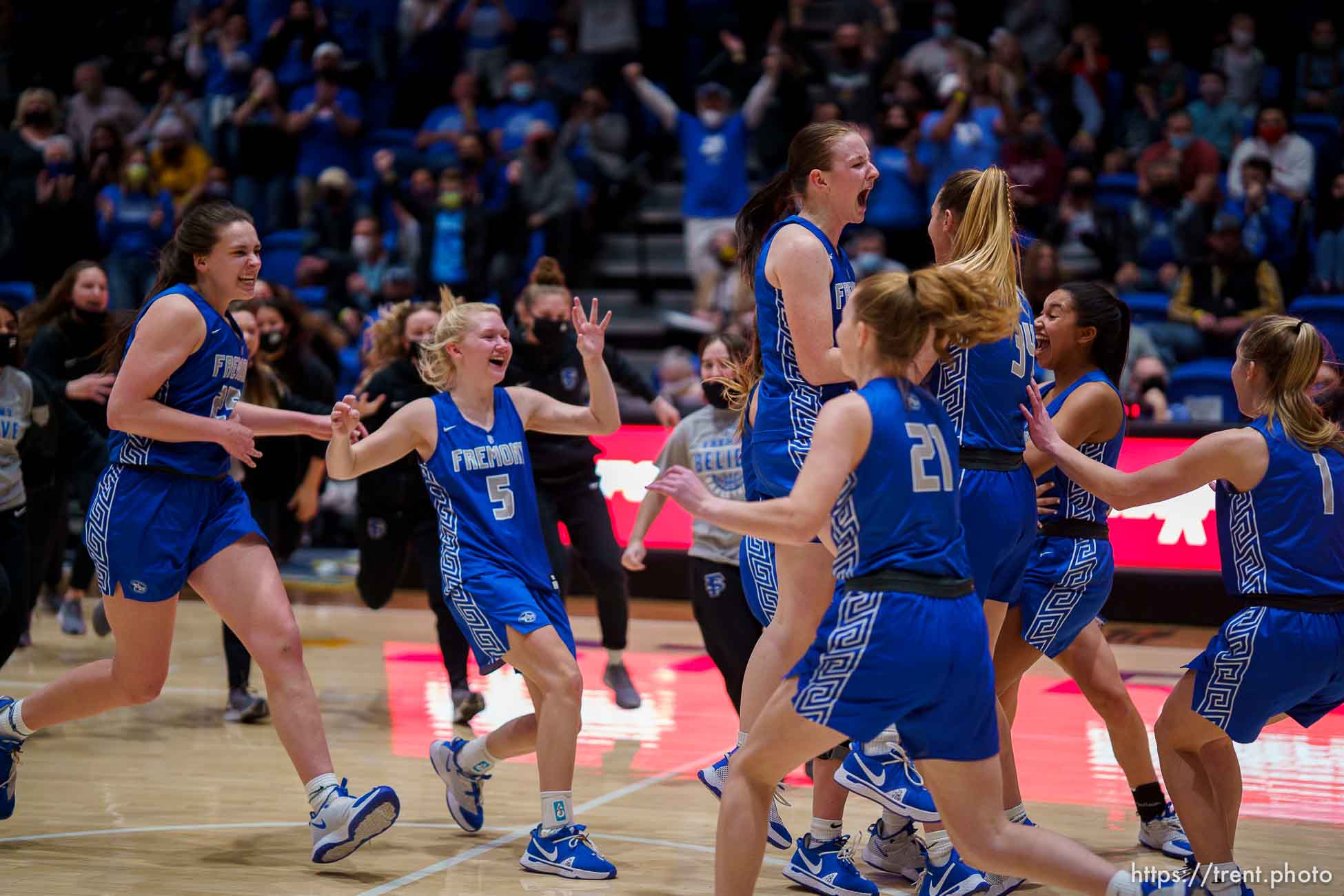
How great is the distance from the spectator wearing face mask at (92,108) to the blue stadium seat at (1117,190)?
931 cm

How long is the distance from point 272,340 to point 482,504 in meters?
3.06

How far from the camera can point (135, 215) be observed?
13.9m

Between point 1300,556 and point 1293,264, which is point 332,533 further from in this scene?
point 1300,556

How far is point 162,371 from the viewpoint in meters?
4.52

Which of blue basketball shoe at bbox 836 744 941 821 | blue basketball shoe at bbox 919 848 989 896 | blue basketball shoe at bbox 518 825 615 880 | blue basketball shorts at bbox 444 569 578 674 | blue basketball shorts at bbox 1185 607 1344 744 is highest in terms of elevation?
blue basketball shorts at bbox 1185 607 1344 744

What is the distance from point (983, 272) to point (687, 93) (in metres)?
11.3

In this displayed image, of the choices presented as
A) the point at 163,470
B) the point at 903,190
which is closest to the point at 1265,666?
the point at 163,470

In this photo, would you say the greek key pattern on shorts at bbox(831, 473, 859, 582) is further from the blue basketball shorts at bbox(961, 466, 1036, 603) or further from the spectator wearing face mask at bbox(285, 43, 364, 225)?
the spectator wearing face mask at bbox(285, 43, 364, 225)

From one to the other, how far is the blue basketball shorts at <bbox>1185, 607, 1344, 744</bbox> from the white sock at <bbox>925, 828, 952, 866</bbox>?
757mm

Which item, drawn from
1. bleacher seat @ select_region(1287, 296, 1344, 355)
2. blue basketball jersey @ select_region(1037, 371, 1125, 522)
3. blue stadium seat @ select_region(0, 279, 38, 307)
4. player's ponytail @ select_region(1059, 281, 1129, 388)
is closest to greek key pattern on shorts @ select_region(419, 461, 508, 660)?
blue basketball jersey @ select_region(1037, 371, 1125, 522)

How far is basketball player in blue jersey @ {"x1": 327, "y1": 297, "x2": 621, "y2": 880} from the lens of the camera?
14.9 ft

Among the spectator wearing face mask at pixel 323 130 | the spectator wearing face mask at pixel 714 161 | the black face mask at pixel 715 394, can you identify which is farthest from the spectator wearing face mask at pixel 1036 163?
the spectator wearing face mask at pixel 323 130

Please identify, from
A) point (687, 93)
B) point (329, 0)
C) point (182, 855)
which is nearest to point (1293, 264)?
point (687, 93)

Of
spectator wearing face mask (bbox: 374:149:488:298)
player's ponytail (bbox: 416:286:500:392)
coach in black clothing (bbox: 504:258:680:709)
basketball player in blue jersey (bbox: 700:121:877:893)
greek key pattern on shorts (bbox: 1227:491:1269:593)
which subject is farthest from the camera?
spectator wearing face mask (bbox: 374:149:488:298)
